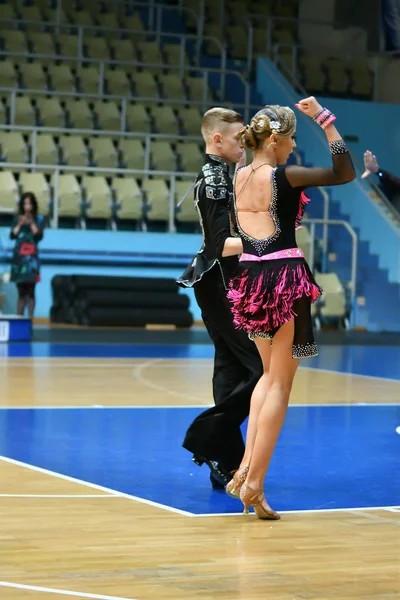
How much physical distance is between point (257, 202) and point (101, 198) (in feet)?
41.7

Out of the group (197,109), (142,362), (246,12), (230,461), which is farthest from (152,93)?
(230,461)

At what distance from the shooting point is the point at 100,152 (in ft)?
60.1

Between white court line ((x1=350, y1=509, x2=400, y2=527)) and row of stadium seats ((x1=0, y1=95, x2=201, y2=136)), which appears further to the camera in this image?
row of stadium seats ((x1=0, y1=95, x2=201, y2=136))

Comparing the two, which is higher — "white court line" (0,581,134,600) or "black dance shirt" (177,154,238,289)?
"black dance shirt" (177,154,238,289)

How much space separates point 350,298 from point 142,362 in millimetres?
6784

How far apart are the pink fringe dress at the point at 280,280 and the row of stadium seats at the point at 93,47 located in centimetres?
1441

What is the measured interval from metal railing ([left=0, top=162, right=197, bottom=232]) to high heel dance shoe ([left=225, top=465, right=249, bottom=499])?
1219 cm

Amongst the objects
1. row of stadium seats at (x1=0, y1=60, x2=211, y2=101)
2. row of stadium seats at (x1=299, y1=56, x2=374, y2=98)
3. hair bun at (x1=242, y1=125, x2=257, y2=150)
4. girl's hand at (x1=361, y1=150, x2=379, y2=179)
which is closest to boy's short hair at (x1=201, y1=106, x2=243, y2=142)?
hair bun at (x1=242, y1=125, x2=257, y2=150)

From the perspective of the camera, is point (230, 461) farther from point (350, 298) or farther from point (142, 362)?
point (350, 298)

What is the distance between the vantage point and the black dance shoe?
18.4ft

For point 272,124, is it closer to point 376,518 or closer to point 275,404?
point 275,404

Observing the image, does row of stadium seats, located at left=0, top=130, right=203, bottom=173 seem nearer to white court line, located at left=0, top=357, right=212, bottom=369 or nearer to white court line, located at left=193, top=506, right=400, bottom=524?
white court line, located at left=0, top=357, right=212, bottom=369

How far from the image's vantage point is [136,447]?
6906mm

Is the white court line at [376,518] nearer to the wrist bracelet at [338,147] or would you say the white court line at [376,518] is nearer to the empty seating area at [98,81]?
the wrist bracelet at [338,147]
